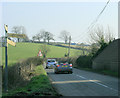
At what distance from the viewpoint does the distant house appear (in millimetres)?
25587

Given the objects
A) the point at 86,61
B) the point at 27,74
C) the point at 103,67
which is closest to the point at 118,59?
the point at 103,67

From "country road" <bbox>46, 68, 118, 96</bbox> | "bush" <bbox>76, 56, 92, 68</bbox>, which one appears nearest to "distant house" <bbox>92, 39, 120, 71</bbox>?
"bush" <bbox>76, 56, 92, 68</bbox>

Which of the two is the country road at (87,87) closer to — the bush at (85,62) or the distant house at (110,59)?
the distant house at (110,59)

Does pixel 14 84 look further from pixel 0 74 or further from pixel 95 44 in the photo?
pixel 95 44

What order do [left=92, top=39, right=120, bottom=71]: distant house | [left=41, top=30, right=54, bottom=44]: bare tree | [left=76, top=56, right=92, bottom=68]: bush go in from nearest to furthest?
1. [left=92, top=39, right=120, bottom=71]: distant house
2. [left=76, top=56, right=92, bottom=68]: bush
3. [left=41, top=30, right=54, bottom=44]: bare tree

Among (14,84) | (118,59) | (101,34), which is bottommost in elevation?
(14,84)

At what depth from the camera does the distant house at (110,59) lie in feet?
83.9

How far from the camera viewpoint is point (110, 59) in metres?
27.5

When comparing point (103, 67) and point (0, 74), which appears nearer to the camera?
point (0, 74)

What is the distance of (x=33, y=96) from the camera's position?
8.37 m

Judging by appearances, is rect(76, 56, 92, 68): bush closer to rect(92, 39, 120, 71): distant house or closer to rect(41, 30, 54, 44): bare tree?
rect(92, 39, 120, 71): distant house

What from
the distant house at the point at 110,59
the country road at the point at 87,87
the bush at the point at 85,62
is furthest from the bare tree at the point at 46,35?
the country road at the point at 87,87

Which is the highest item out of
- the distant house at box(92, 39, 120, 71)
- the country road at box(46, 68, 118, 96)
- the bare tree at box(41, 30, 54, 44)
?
the bare tree at box(41, 30, 54, 44)

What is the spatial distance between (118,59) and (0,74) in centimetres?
1424
